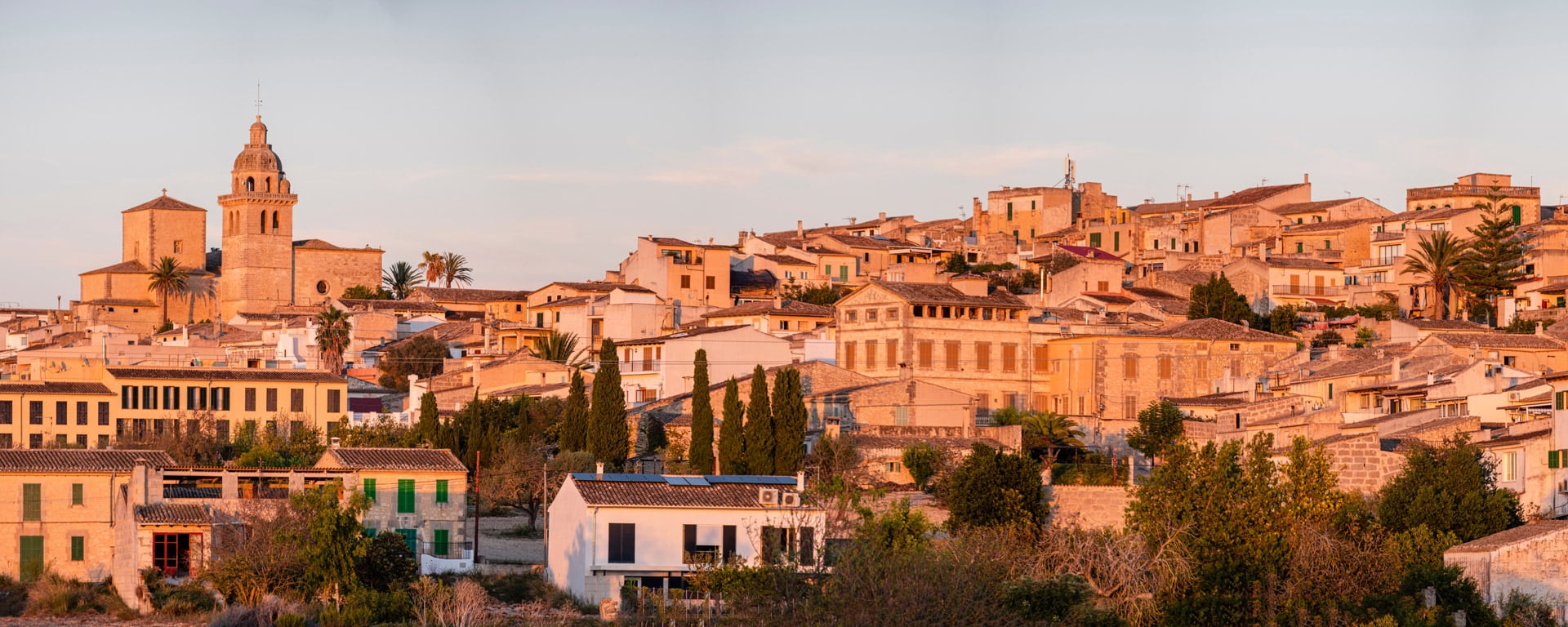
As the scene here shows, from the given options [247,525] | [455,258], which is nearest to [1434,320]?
[247,525]

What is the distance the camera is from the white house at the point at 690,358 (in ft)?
222

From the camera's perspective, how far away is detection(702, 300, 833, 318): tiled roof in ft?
255

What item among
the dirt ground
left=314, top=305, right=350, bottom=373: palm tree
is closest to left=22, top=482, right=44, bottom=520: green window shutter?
the dirt ground

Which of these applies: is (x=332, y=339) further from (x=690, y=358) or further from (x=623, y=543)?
(x=623, y=543)

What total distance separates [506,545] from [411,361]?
2982cm

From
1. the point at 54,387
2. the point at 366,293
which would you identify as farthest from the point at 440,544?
the point at 366,293

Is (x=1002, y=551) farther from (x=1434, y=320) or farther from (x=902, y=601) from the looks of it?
(x=1434, y=320)

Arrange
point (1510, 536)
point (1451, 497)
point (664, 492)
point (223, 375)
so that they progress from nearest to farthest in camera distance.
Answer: point (1510, 536) → point (1451, 497) → point (664, 492) → point (223, 375)

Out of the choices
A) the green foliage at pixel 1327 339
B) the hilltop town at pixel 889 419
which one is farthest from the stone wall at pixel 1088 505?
the green foliage at pixel 1327 339

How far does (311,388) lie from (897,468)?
69.7 feet

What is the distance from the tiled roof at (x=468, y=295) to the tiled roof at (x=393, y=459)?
4314 cm

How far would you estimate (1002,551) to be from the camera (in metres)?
42.6

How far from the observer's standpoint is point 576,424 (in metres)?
59.6

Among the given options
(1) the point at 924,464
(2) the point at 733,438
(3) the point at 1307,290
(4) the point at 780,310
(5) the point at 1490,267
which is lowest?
(1) the point at 924,464
